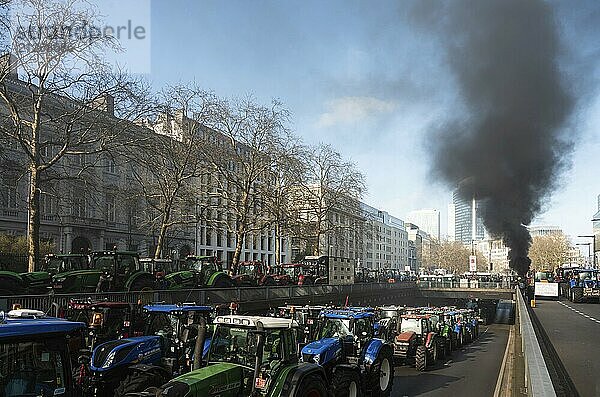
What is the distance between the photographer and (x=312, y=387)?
28.1ft

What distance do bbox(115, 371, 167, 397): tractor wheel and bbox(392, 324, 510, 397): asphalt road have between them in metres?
7.26

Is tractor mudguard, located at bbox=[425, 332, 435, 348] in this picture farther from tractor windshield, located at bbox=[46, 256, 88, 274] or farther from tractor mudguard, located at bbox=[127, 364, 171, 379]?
tractor windshield, located at bbox=[46, 256, 88, 274]

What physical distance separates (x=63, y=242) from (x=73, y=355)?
140 feet

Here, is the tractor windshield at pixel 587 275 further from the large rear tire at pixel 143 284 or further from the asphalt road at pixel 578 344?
the large rear tire at pixel 143 284

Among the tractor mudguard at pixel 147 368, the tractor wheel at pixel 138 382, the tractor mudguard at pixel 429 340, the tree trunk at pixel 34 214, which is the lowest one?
the tractor mudguard at pixel 429 340

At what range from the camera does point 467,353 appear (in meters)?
24.5

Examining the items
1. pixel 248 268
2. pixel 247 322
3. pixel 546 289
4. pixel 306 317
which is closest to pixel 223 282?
pixel 248 268

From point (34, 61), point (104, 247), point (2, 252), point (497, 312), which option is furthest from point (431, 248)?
point (34, 61)

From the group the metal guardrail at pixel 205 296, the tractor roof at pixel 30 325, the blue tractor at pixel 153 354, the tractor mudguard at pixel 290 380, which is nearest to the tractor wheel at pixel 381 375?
the blue tractor at pixel 153 354

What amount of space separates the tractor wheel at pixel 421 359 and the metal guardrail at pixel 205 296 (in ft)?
28.6

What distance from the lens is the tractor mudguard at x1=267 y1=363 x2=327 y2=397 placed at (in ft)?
26.2

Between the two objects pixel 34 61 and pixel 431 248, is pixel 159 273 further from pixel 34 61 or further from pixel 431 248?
pixel 431 248

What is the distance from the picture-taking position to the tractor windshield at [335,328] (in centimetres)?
1484

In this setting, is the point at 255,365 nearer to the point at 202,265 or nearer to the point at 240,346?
the point at 240,346
